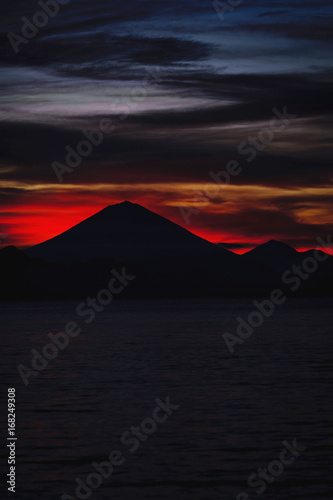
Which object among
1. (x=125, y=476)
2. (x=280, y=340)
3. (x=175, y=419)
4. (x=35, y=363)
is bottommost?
(x=280, y=340)

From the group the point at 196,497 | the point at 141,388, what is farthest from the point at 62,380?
the point at 196,497

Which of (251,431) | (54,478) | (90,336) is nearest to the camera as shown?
(54,478)

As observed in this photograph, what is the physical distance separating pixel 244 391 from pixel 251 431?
35.5ft

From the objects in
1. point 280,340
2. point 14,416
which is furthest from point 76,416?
point 280,340

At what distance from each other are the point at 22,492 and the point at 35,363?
36135mm

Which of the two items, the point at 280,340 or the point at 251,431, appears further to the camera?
the point at 280,340

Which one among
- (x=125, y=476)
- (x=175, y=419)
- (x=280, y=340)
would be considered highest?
(x=125, y=476)

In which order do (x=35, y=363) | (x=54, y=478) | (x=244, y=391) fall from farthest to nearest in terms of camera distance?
(x=35, y=363) → (x=244, y=391) → (x=54, y=478)

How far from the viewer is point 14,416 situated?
109 ft

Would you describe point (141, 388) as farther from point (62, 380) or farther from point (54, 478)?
point (54, 478)

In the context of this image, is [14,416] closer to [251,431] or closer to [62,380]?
[251,431]

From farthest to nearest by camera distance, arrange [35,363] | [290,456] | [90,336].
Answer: [90,336] → [35,363] → [290,456]

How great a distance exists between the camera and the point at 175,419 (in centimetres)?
3256

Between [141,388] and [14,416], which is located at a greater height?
[14,416]
